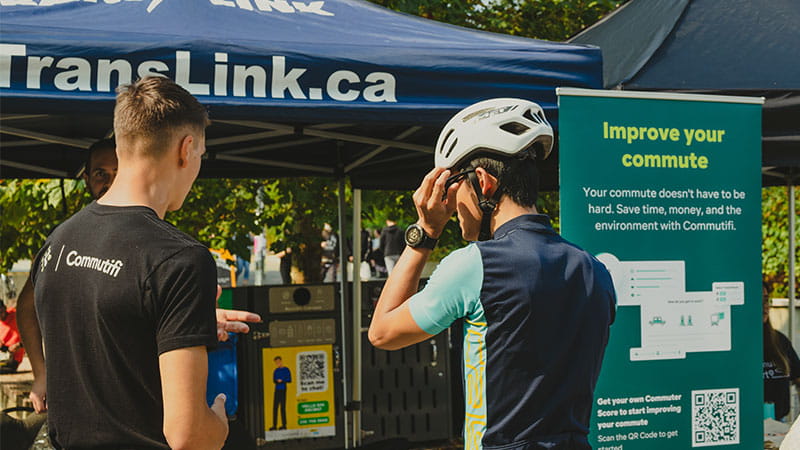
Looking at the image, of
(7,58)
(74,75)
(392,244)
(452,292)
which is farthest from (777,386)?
(392,244)

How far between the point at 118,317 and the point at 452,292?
77 centimetres

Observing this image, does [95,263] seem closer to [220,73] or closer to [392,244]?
[220,73]

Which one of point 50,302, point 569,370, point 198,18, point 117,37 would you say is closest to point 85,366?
point 50,302

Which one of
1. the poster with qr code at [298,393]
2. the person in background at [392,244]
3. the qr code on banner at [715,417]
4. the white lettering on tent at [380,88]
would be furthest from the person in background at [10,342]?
the person in background at [392,244]

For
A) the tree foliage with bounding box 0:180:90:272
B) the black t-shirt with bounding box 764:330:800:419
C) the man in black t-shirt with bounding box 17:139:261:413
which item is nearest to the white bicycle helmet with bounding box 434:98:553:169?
the man in black t-shirt with bounding box 17:139:261:413

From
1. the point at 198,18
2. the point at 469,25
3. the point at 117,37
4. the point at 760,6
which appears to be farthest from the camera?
the point at 469,25

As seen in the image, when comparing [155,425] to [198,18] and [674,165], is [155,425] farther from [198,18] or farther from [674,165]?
[674,165]

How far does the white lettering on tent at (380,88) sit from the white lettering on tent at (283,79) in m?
0.28

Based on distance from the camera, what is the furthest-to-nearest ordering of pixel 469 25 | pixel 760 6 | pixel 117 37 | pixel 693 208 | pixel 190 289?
pixel 469 25
pixel 760 6
pixel 693 208
pixel 117 37
pixel 190 289

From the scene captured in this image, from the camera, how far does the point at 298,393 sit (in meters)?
5.79

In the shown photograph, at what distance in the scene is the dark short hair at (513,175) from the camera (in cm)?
209

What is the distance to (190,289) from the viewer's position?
1.69m

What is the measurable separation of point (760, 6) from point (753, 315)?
6.51 feet

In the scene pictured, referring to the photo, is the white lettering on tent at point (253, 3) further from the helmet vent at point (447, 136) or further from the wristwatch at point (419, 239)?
the wristwatch at point (419, 239)
